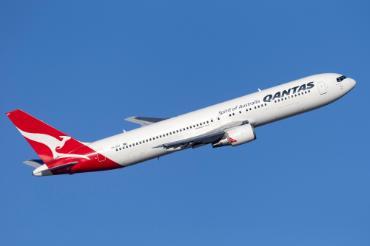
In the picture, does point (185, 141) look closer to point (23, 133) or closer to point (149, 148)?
point (149, 148)

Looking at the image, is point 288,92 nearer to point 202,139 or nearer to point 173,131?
point 202,139

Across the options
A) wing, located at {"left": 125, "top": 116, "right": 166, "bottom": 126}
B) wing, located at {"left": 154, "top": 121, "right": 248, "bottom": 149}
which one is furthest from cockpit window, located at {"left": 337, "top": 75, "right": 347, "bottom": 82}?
wing, located at {"left": 125, "top": 116, "right": 166, "bottom": 126}

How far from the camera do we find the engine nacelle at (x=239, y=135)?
250ft

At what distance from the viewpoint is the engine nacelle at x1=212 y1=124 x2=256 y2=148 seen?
76.3m

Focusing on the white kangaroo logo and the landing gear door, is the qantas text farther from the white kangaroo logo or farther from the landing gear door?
the white kangaroo logo

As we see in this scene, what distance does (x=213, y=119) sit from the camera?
7838 cm

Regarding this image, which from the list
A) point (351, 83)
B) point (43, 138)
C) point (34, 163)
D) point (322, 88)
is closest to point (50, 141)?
point (43, 138)

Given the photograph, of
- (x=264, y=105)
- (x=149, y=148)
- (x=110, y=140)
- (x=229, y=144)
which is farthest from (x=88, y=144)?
(x=264, y=105)

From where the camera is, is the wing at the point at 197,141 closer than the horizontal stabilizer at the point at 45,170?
Yes

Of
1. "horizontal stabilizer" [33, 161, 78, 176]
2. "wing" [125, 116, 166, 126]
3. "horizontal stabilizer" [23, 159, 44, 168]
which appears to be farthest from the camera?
"wing" [125, 116, 166, 126]

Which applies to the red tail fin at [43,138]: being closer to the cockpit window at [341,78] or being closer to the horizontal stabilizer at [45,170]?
the horizontal stabilizer at [45,170]

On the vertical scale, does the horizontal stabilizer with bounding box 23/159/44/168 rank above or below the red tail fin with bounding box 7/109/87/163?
below

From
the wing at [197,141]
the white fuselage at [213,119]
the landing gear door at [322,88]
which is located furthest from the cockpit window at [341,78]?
the wing at [197,141]

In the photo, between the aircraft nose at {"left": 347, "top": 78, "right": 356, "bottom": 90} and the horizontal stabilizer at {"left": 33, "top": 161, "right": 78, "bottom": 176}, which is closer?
the horizontal stabilizer at {"left": 33, "top": 161, "right": 78, "bottom": 176}
